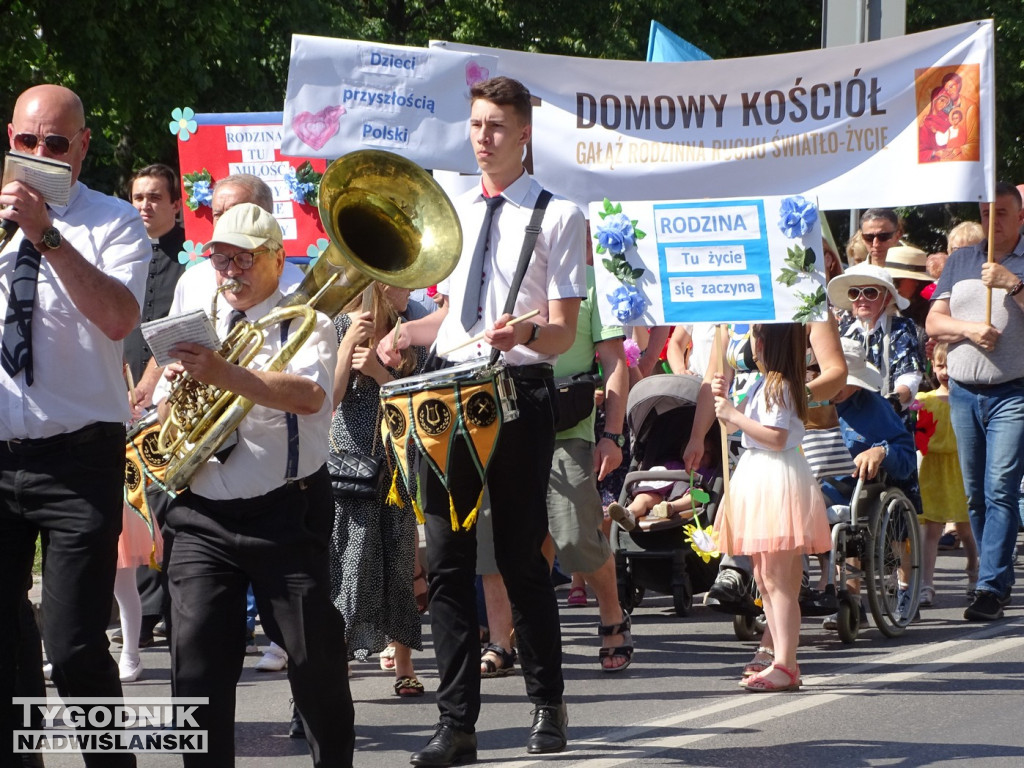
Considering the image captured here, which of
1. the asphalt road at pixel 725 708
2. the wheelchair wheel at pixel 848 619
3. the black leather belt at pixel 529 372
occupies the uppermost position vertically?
the black leather belt at pixel 529 372

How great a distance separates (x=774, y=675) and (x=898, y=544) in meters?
1.89

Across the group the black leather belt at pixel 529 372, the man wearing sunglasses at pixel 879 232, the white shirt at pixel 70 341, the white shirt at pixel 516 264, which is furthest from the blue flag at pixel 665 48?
the white shirt at pixel 70 341

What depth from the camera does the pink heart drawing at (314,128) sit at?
864 cm

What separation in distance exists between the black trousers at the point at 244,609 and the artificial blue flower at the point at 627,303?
9.07 feet

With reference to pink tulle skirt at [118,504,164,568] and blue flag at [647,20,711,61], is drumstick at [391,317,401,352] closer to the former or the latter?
pink tulle skirt at [118,504,164,568]

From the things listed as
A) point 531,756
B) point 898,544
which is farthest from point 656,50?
point 531,756

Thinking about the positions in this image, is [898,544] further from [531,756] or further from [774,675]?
[531,756]

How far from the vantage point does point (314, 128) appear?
8672 millimetres

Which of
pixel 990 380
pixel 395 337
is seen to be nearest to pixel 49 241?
pixel 395 337

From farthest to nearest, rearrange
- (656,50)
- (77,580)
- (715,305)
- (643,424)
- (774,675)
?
(656,50) < (643,424) < (715,305) < (774,675) < (77,580)

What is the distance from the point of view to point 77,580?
4699mm

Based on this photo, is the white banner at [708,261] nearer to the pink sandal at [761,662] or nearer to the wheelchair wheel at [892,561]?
the pink sandal at [761,662]

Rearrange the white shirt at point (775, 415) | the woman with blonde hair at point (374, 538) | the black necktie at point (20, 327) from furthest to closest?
the white shirt at point (775, 415) → the woman with blonde hair at point (374, 538) → the black necktie at point (20, 327)

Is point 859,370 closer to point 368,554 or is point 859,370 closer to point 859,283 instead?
point 859,283
